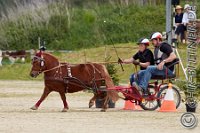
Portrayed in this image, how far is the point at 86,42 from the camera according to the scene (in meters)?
45.2

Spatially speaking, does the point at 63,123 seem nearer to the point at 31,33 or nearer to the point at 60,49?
the point at 60,49

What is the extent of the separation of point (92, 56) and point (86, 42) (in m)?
8.06

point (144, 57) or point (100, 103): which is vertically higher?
point (144, 57)

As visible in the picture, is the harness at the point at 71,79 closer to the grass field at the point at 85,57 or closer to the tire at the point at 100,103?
the tire at the point at 100,103

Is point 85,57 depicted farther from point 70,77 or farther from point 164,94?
point 164,94

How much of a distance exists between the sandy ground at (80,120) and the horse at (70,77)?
0.53 metres

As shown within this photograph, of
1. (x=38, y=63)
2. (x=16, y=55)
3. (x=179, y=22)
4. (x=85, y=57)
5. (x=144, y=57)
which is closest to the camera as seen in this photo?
(x=144, y=57)

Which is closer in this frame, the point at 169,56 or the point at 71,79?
the point at 169,56

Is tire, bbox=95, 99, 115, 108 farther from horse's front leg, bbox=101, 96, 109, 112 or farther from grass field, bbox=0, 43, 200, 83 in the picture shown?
grass field, bbox=0, 43, 200, 83

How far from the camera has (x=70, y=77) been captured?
68.3 feet

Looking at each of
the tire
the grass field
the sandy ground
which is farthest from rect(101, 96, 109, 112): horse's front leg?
the grass field

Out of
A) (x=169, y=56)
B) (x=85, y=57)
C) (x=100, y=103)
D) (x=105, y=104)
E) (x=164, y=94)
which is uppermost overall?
(x=169, y=56)

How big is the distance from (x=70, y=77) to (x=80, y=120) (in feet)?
10.9

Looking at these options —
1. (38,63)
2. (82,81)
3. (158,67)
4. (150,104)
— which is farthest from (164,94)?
(38,63)
